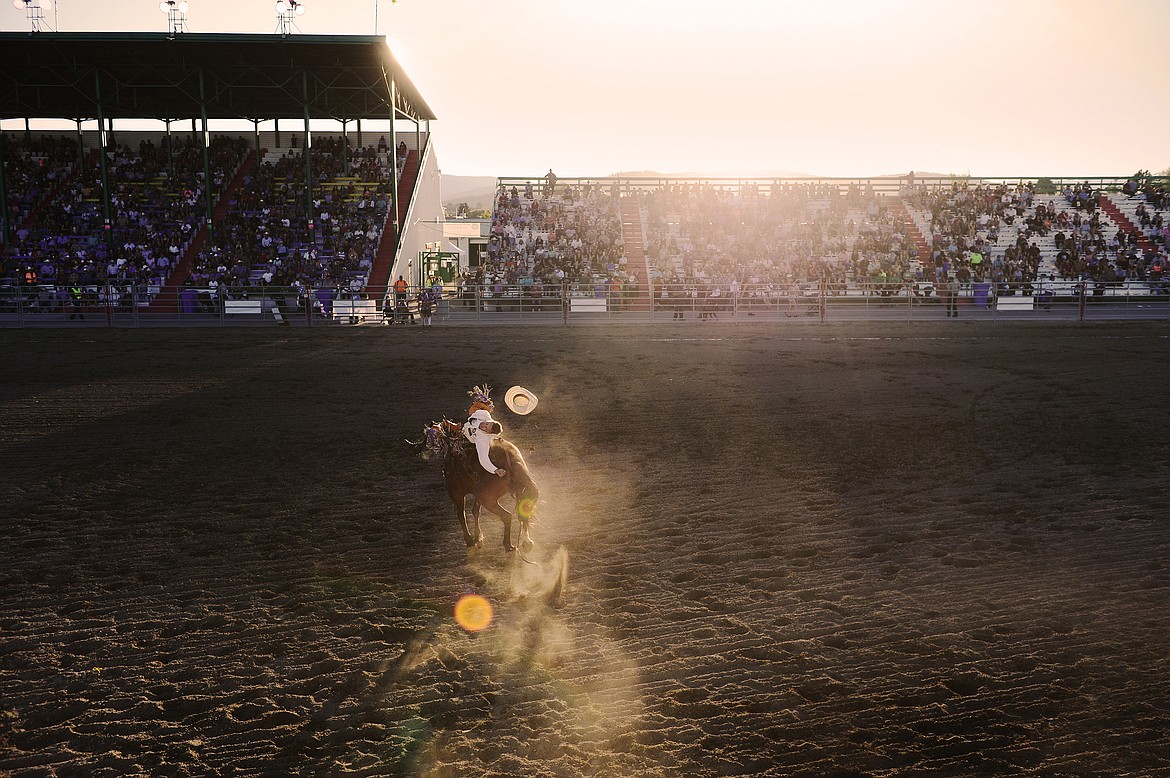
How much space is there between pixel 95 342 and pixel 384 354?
7.95m

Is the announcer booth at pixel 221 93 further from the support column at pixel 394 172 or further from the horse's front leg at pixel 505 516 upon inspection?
the horse's front leg at pixel 505 516

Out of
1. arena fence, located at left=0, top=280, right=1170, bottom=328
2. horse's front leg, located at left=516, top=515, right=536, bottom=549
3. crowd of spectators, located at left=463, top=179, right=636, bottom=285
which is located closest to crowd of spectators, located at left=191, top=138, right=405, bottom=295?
arena fence, located at left=0, top=280, right=1170, bottom=328

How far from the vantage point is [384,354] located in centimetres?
1891

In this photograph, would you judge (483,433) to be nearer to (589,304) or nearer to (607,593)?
(607,593)

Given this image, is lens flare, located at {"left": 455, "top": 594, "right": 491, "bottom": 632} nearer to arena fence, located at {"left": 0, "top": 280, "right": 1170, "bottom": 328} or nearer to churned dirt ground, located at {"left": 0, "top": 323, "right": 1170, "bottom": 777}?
churned dirt ground, located at {"left": 0, "top": 323, "right": 1170, "bottom": 777}

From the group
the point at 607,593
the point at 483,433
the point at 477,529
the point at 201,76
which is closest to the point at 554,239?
the point at 201,76

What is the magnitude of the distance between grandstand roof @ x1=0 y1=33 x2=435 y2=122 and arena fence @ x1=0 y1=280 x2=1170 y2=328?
8.88m

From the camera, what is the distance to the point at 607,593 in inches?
246

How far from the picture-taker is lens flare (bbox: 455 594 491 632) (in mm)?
5762

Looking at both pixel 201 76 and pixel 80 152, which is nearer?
pixel 201 76

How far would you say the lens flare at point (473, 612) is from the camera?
5762mm

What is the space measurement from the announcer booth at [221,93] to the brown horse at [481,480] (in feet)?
73.6

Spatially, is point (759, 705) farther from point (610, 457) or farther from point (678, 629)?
point (610, 457)

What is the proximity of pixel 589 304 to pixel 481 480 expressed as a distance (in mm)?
22016
